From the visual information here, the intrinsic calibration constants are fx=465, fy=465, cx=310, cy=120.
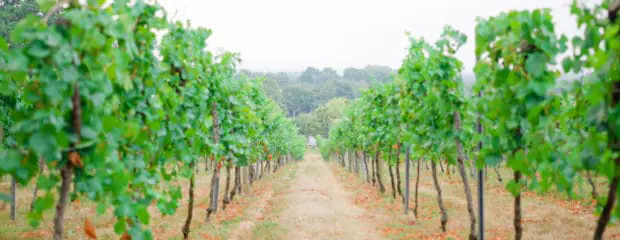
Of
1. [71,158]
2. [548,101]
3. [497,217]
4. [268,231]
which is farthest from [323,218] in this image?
[71,158]

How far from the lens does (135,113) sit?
5676 millimetres

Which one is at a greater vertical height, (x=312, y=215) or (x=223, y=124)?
(x=223, y=124)

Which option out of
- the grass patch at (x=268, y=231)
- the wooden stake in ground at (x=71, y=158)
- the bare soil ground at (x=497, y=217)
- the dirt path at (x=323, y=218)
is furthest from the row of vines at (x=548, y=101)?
the grass patch at (x=268, y=231)

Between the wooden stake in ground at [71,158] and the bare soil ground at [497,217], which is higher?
the wooden stake in ground at [71,158]

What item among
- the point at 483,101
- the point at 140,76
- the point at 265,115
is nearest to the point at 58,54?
the point at 140,76

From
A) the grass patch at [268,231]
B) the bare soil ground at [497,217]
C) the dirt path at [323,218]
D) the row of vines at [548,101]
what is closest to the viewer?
the row of vines at [548,101]

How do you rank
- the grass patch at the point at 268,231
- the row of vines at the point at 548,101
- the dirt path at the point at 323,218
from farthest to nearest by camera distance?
the dirt path at the point at 323,218, the grass patch at the point at 268,231, the row of vines at the point at 548,101

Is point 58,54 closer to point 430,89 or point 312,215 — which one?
point 430,89

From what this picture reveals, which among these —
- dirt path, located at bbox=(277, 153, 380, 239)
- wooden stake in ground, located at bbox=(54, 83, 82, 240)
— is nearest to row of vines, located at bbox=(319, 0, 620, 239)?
wooden stake in ground, located at bbox=(54, 83, 82, 240)

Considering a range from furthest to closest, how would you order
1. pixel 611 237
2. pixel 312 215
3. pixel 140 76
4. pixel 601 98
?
pixel 312 215
pixel 611 237
pixel 140 76
pixel 601 98

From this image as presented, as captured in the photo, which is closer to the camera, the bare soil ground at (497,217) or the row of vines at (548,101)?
the row of vines at (548,101)

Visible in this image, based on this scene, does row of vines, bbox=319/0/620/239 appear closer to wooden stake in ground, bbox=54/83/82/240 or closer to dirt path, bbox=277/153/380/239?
wooden stake in ground, bbox=54/83/82/240

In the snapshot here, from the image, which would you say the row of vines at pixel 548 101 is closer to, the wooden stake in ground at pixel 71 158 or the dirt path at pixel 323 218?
the wooden stake in ground at pixel 71 158

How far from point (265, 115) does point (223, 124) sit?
7.99 metres
